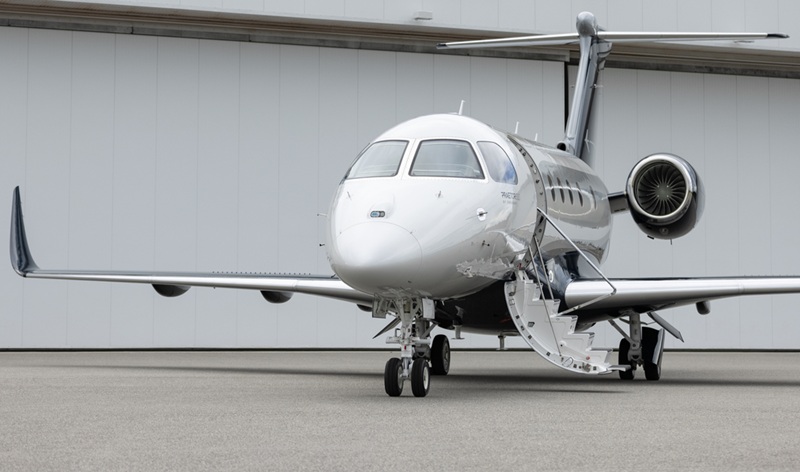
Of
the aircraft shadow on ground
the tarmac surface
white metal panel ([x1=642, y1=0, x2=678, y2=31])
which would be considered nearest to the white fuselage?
the tarmac surface

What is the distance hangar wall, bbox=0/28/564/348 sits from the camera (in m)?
22.9

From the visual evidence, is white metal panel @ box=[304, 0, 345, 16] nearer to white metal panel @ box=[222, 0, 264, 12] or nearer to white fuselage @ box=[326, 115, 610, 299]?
white metal panel @ box=[222, 0, 264, 12]

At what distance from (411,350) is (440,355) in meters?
4.64

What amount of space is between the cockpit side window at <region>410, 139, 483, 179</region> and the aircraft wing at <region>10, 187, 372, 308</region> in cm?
319

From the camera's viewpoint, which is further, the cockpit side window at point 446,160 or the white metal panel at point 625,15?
the white metal panel at point 625,15

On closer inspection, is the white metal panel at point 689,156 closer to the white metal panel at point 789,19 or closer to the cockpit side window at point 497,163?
the white metal panel at point 789,19

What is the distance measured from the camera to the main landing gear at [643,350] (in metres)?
16.0

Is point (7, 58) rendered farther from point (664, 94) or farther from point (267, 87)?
point (664, 94)

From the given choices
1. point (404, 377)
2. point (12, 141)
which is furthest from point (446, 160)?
point (12, 141)

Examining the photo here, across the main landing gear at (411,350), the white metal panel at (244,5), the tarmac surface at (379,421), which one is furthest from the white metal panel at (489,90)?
the main landing gear at (411,350)

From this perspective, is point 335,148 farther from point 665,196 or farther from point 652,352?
point 652,352

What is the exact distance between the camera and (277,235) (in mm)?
24141

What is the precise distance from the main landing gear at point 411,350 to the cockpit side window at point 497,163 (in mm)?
1548

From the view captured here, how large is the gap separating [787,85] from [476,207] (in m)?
19.3
